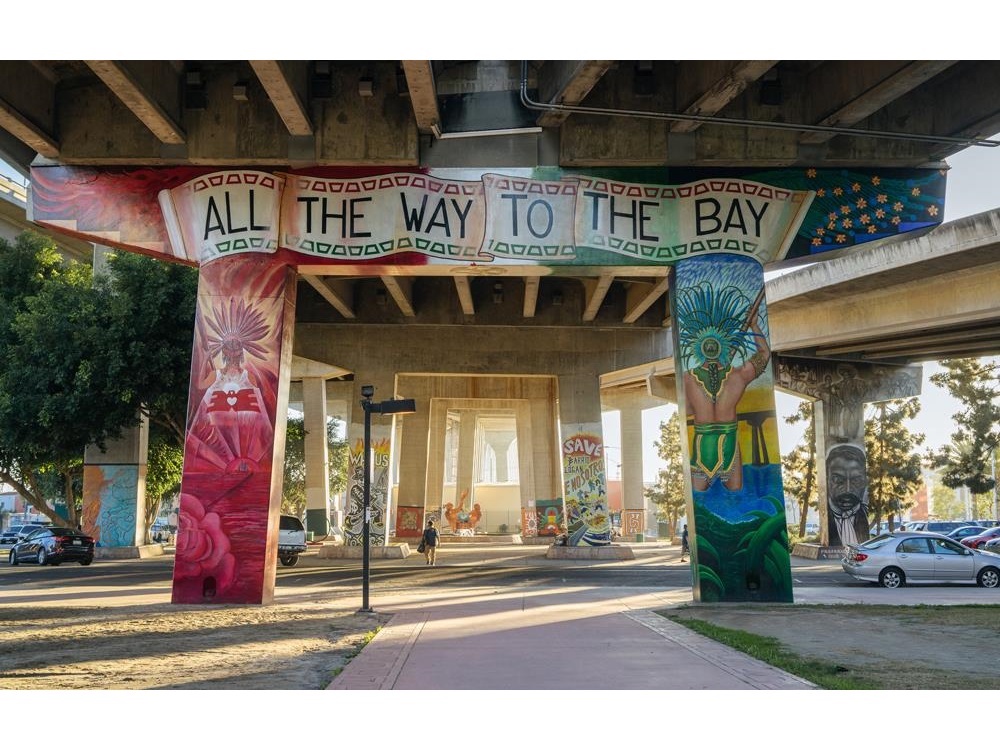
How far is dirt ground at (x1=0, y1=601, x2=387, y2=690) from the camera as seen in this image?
10.4 meters

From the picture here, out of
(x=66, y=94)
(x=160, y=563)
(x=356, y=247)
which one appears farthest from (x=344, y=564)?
(x=66, y=94)

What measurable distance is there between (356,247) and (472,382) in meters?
36.6

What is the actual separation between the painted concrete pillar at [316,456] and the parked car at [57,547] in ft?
69.0

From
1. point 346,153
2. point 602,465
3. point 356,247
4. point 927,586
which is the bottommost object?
point 927,586

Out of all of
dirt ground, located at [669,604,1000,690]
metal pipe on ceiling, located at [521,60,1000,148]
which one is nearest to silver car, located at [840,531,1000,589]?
dirt ground, located at [669,604,1000,690]

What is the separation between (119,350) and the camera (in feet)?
109

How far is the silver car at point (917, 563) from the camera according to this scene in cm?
2581

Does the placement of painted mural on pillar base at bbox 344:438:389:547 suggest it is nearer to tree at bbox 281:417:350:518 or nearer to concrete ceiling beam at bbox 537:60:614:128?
concrete ceiling beam at bbox 537:60:614:128

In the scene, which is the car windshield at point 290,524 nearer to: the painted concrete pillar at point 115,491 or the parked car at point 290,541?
the parked car at point 290,541

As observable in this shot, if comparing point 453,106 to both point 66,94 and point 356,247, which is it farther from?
point 66,94

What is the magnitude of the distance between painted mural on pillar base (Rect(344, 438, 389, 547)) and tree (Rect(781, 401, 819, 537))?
2170 cm

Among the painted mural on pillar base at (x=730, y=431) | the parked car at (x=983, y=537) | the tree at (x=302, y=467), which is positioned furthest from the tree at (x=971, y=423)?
the tree at (x=302, y=467)

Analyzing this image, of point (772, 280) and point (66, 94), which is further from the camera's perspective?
point (772, 280)

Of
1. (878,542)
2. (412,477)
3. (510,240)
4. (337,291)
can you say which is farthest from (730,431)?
(412,477)
